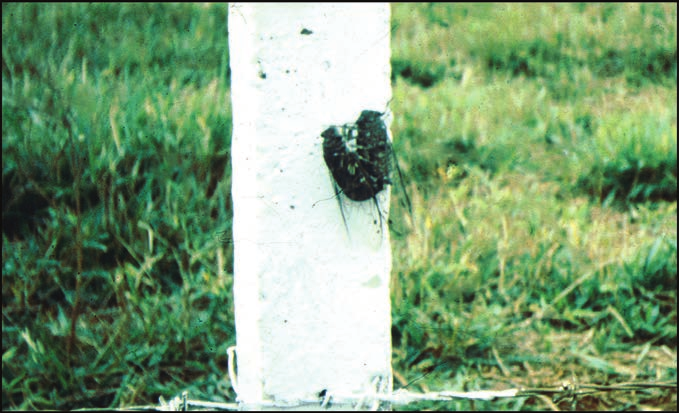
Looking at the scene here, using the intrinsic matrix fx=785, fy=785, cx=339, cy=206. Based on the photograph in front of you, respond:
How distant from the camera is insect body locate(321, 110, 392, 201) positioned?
964mm

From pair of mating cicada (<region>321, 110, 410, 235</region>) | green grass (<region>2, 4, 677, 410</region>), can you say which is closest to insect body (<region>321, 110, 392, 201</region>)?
pair of mating cicada (<region>321, 110, 410, 235</region>)

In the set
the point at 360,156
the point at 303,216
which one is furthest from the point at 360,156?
the point at 303,216

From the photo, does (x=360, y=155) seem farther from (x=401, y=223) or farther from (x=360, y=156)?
(x=401, y=223)

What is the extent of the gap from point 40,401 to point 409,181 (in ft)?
4.40

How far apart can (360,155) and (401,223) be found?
0.50 ft

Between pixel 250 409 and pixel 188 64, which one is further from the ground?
pixel 188 64

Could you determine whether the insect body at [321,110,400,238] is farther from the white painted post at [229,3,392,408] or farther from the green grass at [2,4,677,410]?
the green grass at [2,4,677,410]

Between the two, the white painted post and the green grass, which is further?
the green grass

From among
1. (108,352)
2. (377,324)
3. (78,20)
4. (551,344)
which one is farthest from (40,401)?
(78,20)

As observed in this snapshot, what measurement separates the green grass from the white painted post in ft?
0.45

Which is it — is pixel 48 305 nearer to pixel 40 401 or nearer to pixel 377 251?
pixel 40 401

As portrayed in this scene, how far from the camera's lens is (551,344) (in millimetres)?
1954

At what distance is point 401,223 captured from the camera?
3.55 ft

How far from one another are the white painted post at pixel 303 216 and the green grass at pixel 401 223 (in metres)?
0.14
